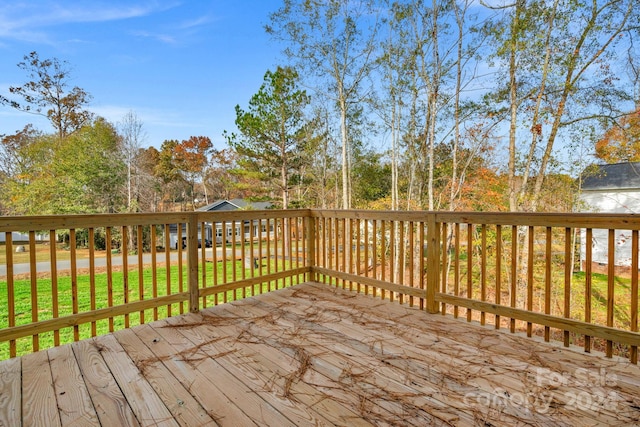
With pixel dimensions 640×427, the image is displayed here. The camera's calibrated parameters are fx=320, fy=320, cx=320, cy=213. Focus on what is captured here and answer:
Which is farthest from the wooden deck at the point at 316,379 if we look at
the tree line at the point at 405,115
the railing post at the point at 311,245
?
the tree line at the point at 405,115

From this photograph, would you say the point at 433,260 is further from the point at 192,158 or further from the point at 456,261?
the point at 192,158

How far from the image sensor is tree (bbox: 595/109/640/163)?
6.61m

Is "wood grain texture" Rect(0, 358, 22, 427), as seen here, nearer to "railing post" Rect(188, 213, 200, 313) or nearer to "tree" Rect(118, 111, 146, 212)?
"railing post" Rect(188, 213, 200, 313)

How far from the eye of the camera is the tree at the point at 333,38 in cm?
859

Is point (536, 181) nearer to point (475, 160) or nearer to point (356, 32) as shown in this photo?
point (475, 160)

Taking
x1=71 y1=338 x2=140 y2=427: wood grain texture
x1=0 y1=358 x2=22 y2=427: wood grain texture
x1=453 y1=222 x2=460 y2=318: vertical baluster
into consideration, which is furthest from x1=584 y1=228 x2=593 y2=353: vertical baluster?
x1=0 y1=358 x2=22 y2=427: wood grain texture

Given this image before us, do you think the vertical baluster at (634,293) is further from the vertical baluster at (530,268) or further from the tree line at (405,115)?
the tree line at (405,115)

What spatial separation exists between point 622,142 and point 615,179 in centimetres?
228

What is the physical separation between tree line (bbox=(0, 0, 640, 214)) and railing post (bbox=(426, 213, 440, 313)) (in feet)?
18.9

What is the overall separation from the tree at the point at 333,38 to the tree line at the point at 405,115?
31 mm

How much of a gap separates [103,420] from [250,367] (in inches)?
30.3

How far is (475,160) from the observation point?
29.2ft

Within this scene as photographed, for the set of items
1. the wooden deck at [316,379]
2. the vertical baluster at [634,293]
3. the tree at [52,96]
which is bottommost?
the wooden deck at [316,379]

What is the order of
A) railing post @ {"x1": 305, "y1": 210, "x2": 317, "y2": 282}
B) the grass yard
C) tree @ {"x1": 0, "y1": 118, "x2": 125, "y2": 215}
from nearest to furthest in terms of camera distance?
railing post @ {"x1": 305, "y1": 210, "x2": 317, "y2": 282} → the grass yard → tree @ {"x1": 0, "y1": 118, "x2": 125, "y2": 215}
